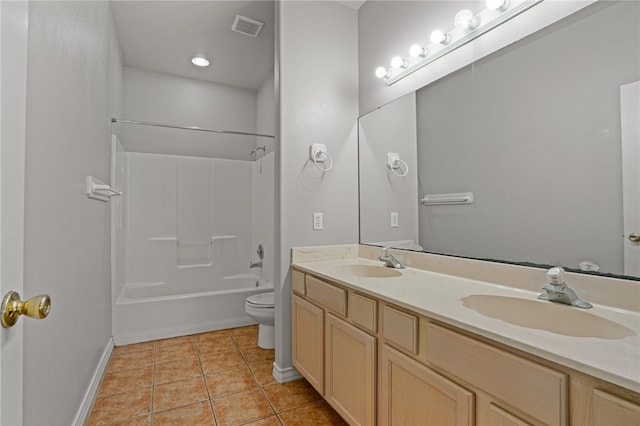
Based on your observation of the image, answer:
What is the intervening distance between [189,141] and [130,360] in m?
2.35

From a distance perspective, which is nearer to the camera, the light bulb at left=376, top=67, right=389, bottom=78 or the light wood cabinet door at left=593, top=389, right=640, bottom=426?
the light wood cabinet door at left=593, top=389, right=640, bottom=426

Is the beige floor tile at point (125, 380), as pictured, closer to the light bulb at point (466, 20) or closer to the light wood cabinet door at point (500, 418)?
the light wood cabinet door at point (500, 418)

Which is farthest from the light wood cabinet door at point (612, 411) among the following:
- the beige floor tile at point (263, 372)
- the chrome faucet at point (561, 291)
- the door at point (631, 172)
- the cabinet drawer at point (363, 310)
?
the beige floor tile at point (263, 372)

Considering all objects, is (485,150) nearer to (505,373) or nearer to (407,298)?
(407,298)

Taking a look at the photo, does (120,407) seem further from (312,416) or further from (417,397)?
(417,397)

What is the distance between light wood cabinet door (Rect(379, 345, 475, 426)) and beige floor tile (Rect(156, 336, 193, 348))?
2091 mm

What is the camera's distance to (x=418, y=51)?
1854mm

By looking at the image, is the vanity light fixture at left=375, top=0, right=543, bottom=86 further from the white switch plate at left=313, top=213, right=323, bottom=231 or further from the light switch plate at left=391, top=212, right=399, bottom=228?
the white switch plate at left=313, top=213, right=323, bottom=231

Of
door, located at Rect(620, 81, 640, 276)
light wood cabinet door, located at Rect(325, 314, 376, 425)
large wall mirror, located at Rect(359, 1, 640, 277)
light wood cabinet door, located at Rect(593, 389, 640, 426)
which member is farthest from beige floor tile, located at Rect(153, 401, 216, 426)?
door, located at Rect(620, 81, 640, 276)

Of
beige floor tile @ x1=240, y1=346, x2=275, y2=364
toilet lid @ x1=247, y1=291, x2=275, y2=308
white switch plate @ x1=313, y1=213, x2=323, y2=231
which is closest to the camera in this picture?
white switch plate @ x1=313, y1=213, x2=323, y2=231

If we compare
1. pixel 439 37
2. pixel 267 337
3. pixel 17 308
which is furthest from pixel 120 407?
pixel 439 37

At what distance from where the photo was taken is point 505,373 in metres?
0.82

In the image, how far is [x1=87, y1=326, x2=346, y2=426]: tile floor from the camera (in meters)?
1.73

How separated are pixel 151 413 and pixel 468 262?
1.93 meters
